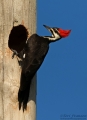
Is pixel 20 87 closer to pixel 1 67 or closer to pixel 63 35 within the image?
pixel 1 67

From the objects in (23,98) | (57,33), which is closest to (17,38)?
(57,33)

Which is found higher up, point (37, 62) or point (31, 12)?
point (31, 12)

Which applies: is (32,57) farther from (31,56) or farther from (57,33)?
(57,33)

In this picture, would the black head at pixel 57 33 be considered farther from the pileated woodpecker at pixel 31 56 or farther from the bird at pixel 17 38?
the bird at pixel 17 38

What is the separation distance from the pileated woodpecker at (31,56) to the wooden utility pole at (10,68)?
7 centimetres

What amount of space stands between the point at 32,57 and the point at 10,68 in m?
0.22

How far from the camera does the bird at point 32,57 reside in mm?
5465

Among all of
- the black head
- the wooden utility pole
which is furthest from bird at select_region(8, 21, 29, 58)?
the black head

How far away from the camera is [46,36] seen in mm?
5895

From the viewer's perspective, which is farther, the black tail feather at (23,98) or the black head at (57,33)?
the black head at (57,33)

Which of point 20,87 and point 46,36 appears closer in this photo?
point 20,87

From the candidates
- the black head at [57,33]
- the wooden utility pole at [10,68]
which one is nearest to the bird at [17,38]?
the wooden utility pole at [10,68]

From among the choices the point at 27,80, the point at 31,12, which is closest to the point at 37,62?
the point at 27,80

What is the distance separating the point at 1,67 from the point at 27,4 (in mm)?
674
